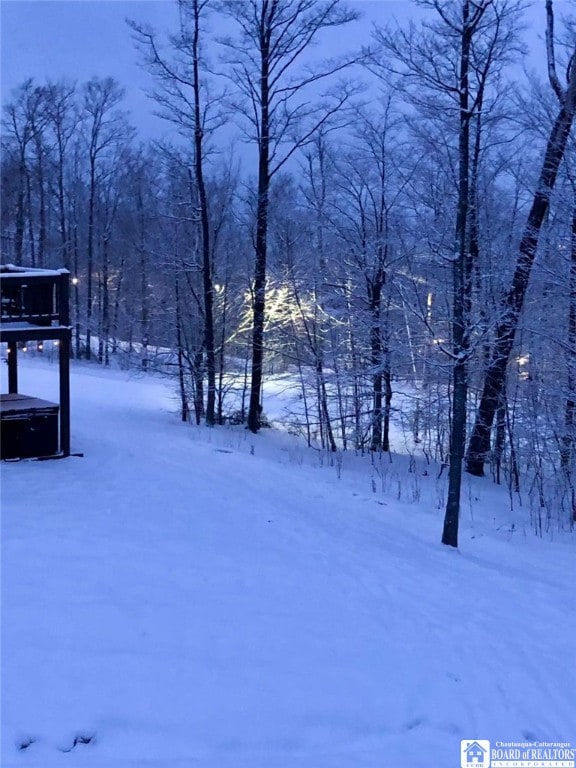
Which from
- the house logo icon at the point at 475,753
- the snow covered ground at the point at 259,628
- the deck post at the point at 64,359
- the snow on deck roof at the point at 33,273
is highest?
the snow on deck roof at the point at 33,273

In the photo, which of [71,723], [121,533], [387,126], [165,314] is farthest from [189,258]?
[71,723]

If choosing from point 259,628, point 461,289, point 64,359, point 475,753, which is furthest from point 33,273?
point 475,753

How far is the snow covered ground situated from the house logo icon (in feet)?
0.23

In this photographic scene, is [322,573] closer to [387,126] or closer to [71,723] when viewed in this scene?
[71,723]

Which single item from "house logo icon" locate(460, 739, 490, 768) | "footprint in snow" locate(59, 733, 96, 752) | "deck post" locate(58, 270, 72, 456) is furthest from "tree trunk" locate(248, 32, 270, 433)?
"footprint in snow" locate(59, 733, 96, 752)

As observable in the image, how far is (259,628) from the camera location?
4.37 metres

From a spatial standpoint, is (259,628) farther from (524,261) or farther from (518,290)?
(524,261)

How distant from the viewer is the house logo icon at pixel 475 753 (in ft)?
11.0

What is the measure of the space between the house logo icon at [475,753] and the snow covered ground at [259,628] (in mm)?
70

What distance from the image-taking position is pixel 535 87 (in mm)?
12016

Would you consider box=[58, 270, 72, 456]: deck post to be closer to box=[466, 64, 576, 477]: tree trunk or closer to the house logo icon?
box=[466, 64, 576, 477]: tree trunk

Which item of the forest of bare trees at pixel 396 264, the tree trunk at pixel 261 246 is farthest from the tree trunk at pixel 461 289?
the tree trunk at pixel 261 246

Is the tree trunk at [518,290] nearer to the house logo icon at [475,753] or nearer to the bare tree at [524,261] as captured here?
the bare tree at [524,261]

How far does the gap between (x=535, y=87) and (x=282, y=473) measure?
343 inches
